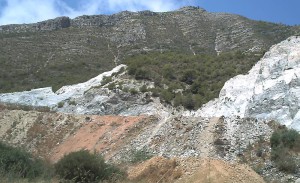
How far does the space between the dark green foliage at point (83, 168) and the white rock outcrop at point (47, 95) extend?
80.2 feet

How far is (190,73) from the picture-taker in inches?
1725

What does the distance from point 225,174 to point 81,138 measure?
13544 millimetres

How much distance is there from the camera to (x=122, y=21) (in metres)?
77.8

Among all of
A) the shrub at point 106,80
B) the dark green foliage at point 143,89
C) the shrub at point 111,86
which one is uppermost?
the shrub at point 106,80

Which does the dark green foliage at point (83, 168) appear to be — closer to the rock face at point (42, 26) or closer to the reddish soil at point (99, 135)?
the reddish soil at point (99, 135)

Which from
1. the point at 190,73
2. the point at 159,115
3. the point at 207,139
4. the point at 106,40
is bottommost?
the point at 207,139

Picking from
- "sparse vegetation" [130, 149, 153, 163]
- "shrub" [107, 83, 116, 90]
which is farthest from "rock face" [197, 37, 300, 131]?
"shrub" [107, 83, 116, 90]

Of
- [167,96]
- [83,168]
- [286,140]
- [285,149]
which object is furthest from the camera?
[167,96]

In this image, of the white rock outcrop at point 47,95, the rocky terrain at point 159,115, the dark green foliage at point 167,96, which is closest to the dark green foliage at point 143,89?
the rocky terrain at point 159,115

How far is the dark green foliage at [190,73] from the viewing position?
3784 cm

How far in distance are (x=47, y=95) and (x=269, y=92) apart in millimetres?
20873

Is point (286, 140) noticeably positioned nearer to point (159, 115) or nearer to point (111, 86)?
point (159, 115)

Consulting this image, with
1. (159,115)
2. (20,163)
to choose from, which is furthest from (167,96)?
(20,163)

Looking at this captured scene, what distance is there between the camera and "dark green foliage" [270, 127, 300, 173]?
18234mm
